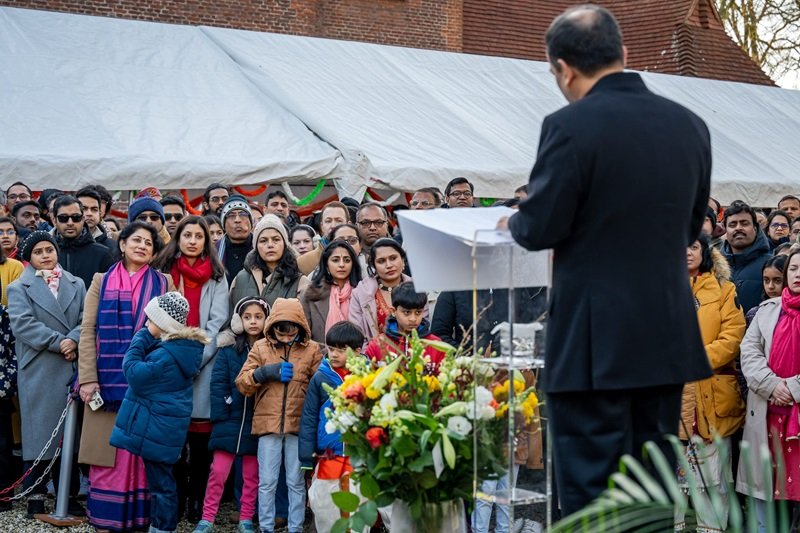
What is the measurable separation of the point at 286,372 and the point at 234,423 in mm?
564

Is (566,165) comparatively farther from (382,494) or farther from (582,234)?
(382,494)

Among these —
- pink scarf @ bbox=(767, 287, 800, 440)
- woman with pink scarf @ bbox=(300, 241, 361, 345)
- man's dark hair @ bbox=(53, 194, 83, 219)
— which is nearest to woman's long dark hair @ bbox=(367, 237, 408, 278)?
woman with pink scarf @ bbox=(300, 241, 361, 345)

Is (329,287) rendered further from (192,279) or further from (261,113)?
(261,113)

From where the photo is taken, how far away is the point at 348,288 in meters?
7.14

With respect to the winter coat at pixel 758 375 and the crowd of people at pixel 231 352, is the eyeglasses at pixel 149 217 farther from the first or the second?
the winter coat at pixel 758 375

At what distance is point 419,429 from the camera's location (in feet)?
13.7

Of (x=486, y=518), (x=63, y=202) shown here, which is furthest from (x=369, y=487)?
(x=63, y=202)

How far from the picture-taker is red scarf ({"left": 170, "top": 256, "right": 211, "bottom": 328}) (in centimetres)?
723

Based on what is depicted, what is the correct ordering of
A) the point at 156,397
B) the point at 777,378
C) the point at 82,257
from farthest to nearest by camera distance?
the point at 82,257
the point at 156,397
the point at 777,378

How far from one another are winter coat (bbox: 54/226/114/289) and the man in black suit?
5150 millimetres

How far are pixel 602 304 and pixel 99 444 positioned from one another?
4407 millimetres

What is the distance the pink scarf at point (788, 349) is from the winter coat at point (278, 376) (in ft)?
8.30

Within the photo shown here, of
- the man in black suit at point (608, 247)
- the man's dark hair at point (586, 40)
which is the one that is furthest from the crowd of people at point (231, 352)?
the man's dark hair at point (586, 40)

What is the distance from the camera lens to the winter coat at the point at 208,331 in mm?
7109
